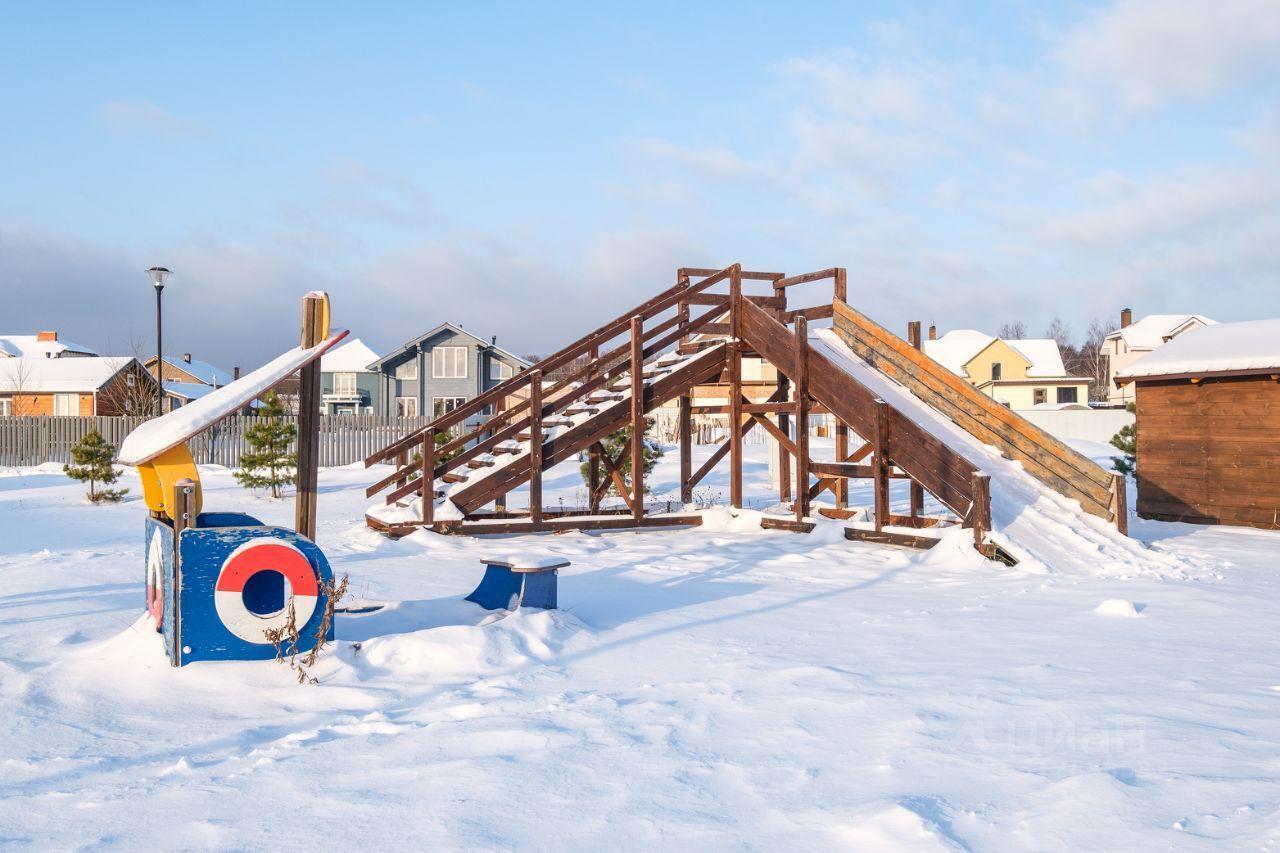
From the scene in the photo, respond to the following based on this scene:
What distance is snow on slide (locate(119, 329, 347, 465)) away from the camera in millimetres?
5652

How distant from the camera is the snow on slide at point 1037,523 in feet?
32.8

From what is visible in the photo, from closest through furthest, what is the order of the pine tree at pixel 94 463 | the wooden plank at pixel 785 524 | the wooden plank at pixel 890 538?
the wooden plank at pixel 890 538, the wooden plank at pixel 785 524, the pine tree at pixel 94 463

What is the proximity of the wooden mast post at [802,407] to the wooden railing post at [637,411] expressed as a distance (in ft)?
6.92

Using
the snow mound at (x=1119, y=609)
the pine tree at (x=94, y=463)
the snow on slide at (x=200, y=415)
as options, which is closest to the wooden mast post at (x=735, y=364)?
the snow mound at (x=1119, y=609)

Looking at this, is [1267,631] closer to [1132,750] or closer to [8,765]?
[1132,750]

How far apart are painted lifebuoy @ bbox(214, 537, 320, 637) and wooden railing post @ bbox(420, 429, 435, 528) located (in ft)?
19.9

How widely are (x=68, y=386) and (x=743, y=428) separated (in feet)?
129

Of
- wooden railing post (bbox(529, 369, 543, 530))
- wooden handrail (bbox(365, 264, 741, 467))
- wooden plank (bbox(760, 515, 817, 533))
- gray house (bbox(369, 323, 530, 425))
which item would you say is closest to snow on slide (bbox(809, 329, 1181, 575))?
wooden plank (bbox(760, 515, 817, 533))

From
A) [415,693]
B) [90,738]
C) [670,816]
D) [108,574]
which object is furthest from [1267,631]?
[108,574]

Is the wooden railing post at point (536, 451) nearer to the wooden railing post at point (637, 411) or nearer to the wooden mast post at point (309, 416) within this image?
the wooden railing post at point (637, 411)

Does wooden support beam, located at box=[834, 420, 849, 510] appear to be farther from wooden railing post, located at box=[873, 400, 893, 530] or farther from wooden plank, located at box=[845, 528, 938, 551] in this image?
wooden railing post, located at box=[873, 400, 893, 530]

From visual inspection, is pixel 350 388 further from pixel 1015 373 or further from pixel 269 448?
pixel 1015 373

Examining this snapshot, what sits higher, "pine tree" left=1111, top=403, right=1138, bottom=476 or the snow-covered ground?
"pine tree" left=1111, top=403, right=1138, bottom=476

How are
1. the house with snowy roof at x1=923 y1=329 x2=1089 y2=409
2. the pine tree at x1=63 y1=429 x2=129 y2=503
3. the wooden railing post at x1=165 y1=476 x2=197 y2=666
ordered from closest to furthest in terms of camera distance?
1. the wooden railing post at x1=165 y1=476 x2=197 y2=666
2. the pine tree at x1=63 y1=429 x2=129 y2=503
3. the house with snowy roof at x1=923 y1=329 x2=1089 y2=409
